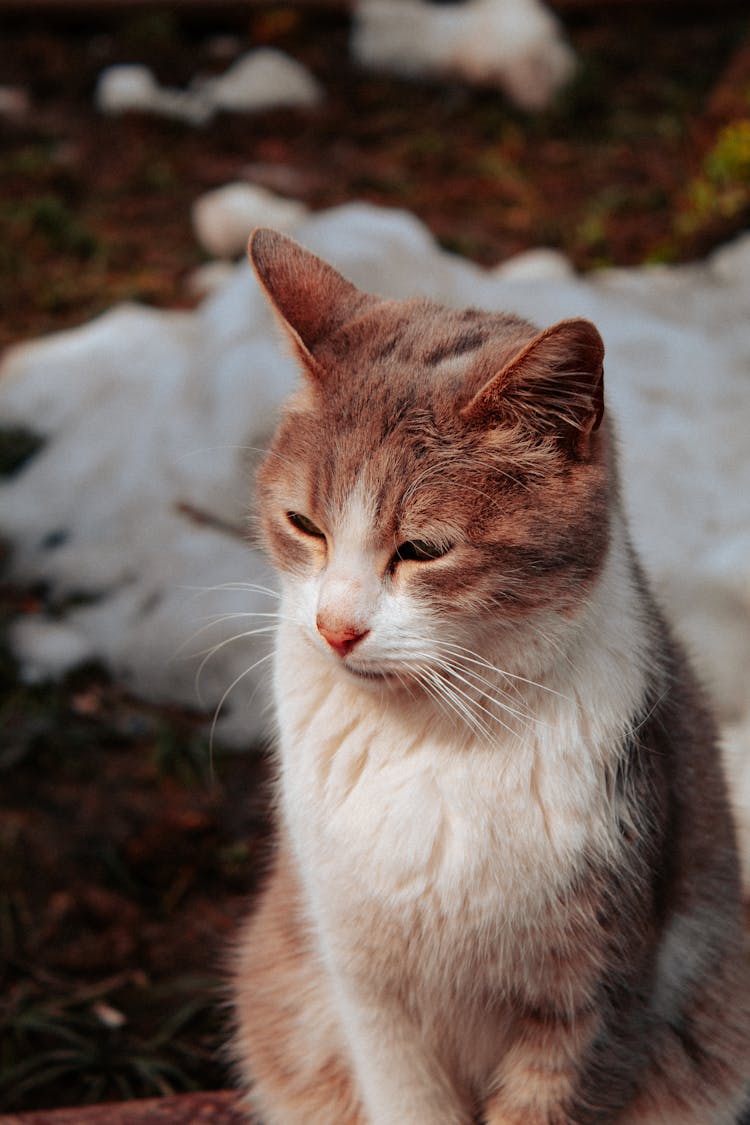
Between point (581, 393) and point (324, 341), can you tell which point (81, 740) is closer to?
point (324, 341)

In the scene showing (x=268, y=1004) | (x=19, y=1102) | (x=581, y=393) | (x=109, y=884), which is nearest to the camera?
(x=581, y=393)

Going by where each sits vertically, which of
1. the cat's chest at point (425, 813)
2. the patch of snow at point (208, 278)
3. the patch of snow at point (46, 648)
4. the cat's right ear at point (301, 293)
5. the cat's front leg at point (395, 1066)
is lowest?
the patch of snow at point (46, 648)

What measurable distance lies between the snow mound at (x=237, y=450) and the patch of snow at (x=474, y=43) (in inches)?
74.7

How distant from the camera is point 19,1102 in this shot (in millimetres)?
2428

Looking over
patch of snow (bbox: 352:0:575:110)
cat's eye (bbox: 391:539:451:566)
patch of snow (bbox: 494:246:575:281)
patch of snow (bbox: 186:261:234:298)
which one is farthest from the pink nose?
patch of snow (bbox: 352:0:575:110)

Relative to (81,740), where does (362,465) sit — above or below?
above

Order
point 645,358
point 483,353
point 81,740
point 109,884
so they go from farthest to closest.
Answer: point 645,358
point 81,740
point 109,884
point 483,353

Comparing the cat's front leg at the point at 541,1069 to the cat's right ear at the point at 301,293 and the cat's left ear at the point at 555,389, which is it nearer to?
the cat's left ear at the point at 555,389

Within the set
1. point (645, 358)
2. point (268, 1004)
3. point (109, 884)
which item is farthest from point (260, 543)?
point (645, 358)

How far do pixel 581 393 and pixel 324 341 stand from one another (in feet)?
1.45

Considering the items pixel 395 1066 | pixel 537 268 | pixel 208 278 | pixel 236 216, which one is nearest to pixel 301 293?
pixel 395 1066

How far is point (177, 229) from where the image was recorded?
5301 millimetres

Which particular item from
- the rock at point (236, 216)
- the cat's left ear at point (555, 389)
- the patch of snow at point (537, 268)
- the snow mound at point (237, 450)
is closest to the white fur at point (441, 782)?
the cat's left ear at point (555, 389)

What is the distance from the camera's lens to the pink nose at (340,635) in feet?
5.13
